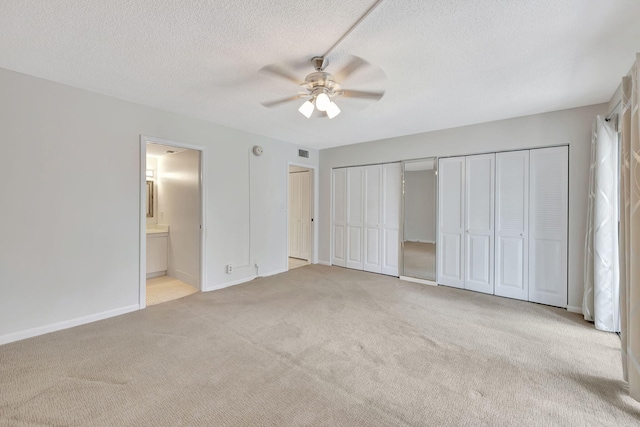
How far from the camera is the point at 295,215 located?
648 cm

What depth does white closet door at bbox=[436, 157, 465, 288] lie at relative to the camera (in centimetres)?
414

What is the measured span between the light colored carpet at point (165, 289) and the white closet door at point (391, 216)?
3.12 meters

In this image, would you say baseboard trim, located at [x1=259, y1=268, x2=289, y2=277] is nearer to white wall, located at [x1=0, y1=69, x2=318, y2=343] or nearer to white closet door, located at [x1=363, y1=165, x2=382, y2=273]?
white closet door, located at [x1=363, y1=165, x2=382, y2=273]

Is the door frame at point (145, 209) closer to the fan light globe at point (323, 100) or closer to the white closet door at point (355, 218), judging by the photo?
the fan light globe at point (323, 100)

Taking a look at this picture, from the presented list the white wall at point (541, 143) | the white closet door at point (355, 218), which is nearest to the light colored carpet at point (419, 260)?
the white closet door at point (355, 218)

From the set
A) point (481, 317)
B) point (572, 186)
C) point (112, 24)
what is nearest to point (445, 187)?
point (572, 186)

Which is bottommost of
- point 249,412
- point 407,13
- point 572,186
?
point 249,412

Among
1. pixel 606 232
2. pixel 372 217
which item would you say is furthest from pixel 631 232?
pixel 372 217

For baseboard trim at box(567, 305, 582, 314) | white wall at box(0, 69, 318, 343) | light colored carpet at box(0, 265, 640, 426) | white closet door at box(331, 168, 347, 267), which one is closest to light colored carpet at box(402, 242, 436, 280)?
light colored carpet at box(0, 265, 640, 426)

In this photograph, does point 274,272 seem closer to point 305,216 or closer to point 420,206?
point 305,216

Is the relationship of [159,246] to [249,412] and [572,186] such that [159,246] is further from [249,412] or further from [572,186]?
[572,186]

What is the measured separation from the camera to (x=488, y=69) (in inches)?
93.2

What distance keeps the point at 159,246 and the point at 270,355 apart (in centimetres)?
335

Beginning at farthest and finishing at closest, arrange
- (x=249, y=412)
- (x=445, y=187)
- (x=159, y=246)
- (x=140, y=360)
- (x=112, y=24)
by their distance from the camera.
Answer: (x=159, y=246) → (x=445, y=187) → (x=140, y=360) → (x=112, y=24) → (x=249, y=412)
